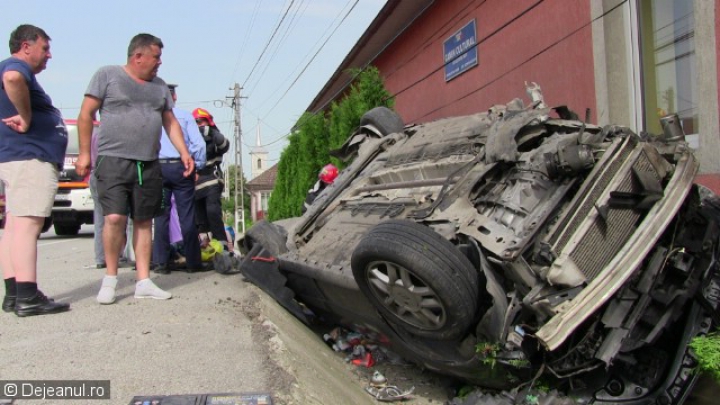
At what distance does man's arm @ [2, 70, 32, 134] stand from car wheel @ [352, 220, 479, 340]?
2.37 m

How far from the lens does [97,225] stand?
6668mm

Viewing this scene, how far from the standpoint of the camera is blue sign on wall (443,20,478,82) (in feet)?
33.2

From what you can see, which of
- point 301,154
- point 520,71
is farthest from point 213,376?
point 301,154

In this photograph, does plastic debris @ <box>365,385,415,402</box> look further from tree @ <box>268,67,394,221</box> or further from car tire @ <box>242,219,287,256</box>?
tree @ <box>268,67,394,221</box>

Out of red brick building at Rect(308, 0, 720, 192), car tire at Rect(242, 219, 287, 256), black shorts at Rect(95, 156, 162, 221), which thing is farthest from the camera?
red brick building at Rect(308, 0, 720, 192)

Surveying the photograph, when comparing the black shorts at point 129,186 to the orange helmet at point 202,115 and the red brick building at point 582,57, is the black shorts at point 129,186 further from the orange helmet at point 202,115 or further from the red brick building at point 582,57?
the red brick building at point 582,57

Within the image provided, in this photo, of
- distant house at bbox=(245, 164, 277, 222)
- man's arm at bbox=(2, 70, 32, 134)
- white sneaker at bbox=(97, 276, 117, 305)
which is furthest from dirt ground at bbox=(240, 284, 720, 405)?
distant house at bbox=(245, 164, 277, 222)

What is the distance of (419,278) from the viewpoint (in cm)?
287

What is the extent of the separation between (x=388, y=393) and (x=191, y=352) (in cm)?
129

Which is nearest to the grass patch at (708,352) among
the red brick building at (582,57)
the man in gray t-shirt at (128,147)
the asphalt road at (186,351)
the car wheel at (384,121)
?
the asphalt road at (186,351)

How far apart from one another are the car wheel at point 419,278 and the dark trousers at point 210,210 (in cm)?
388

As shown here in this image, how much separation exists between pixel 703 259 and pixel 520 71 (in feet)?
19.9

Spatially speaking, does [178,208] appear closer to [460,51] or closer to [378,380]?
[378,380]

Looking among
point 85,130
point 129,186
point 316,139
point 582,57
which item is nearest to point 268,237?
point 129,186
